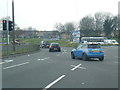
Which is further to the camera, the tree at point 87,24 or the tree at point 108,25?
the tree at point 87,24

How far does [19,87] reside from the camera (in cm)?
826

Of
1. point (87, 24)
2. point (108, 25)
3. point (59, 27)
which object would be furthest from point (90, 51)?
point (59, 27)

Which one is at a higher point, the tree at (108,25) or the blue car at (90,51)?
the tree at (108,25)

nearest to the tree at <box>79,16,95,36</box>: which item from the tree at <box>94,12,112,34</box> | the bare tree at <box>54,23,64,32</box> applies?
the tree at <box>94,12,112,34</box>

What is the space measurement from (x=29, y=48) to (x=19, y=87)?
28.0 metres

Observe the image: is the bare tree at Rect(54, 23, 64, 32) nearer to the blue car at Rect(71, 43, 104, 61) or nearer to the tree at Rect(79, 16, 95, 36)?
the tree at Rect(79, 16, 95, 36)

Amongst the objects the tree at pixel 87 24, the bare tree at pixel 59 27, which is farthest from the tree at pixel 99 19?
the bare tree at pixel 59 27

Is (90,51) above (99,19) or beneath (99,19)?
beneath

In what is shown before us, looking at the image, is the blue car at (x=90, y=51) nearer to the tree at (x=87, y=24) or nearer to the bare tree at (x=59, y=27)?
the tree at (x=87, y=24)

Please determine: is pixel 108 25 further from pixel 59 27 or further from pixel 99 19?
pixel 59 27

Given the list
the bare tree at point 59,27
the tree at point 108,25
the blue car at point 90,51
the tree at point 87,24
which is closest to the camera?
the blue car at point 90,51

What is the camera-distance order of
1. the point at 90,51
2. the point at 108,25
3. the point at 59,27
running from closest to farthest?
the point at 90,51 → the point at 108,25 → the point at 59,27

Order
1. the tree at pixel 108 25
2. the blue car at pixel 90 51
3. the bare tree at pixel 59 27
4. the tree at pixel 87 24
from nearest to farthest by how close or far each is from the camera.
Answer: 1. the blue car at pixel 90 51
2. the tree at pixel 108 25
3. the tree at pixel 87 24
4. the bare tree at pixel 59 27

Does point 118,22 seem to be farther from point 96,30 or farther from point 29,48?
point 29,48
